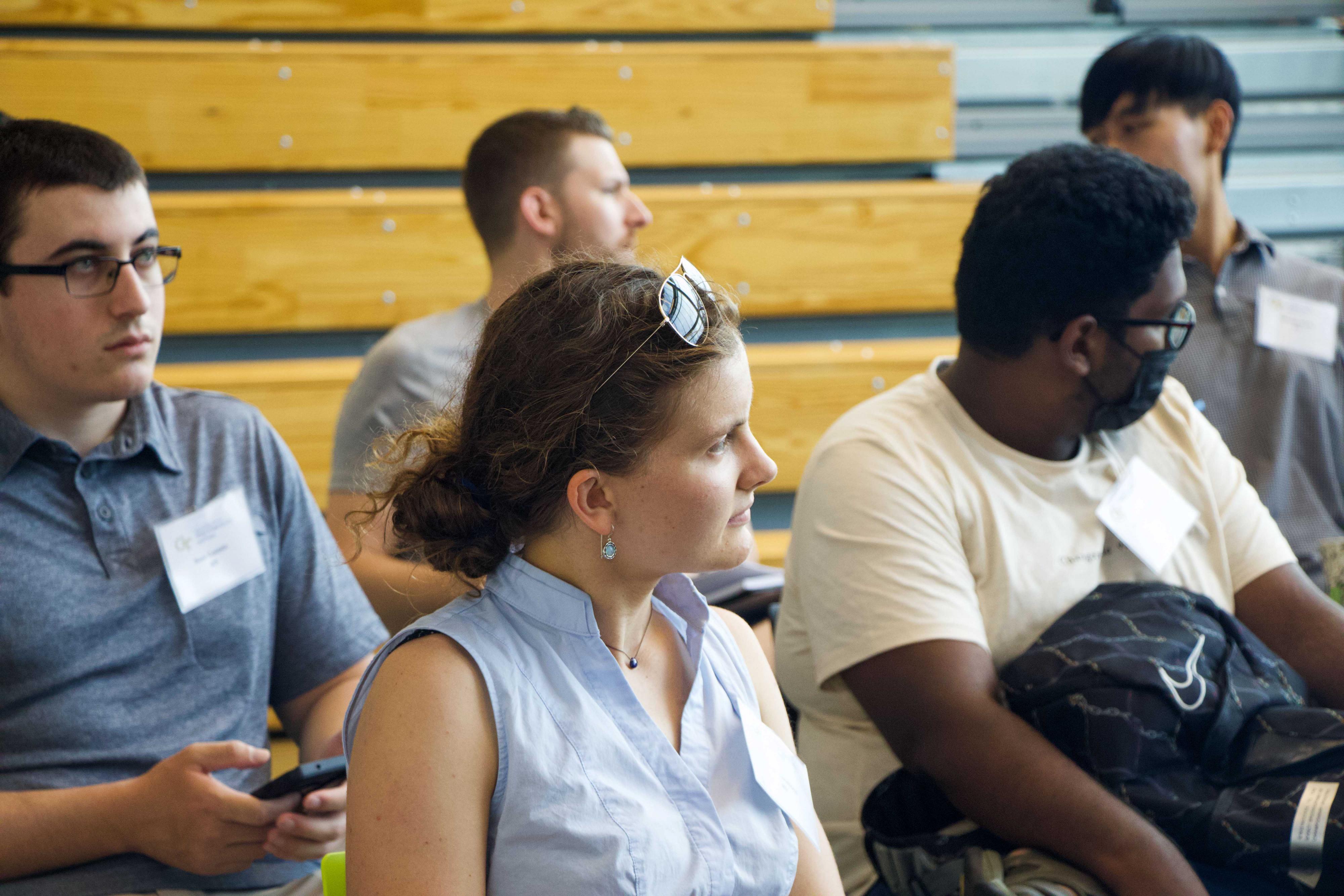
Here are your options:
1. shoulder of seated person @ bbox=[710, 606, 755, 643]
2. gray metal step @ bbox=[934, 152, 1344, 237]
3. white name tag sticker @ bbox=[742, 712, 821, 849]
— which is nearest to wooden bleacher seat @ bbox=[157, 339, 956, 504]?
gray metal step @ bbox=[934, 152, 1344, 237]

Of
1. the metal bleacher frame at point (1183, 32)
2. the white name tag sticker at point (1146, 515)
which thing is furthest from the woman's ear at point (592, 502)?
the metal bleacher frame at point (1183, 32)

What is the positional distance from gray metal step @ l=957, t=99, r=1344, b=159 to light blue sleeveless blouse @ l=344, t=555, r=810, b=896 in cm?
302

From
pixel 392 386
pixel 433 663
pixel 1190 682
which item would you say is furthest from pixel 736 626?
pixel 392 386

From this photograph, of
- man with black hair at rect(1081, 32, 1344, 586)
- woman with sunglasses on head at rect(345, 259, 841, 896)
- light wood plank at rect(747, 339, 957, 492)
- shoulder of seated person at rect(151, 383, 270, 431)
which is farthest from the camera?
light wood plank at rect(747, 339, 957, 492)

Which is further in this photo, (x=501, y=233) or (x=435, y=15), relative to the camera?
(x=435, y=15)

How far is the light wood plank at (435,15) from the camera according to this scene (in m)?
3.14

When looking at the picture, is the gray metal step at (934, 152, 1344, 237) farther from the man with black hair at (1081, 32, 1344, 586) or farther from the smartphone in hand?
the smartphone in hand

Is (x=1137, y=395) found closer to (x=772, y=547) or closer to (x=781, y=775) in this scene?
(x=781, y=775)

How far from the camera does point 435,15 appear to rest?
130 inches

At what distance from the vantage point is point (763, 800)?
1.08 m

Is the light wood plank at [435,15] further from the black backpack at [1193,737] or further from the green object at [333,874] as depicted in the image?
the green object at [333,874]

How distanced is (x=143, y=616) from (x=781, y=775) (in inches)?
32.1

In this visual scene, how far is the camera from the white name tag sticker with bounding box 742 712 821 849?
108cm

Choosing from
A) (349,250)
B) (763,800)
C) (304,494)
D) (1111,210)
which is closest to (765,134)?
(349,250)
